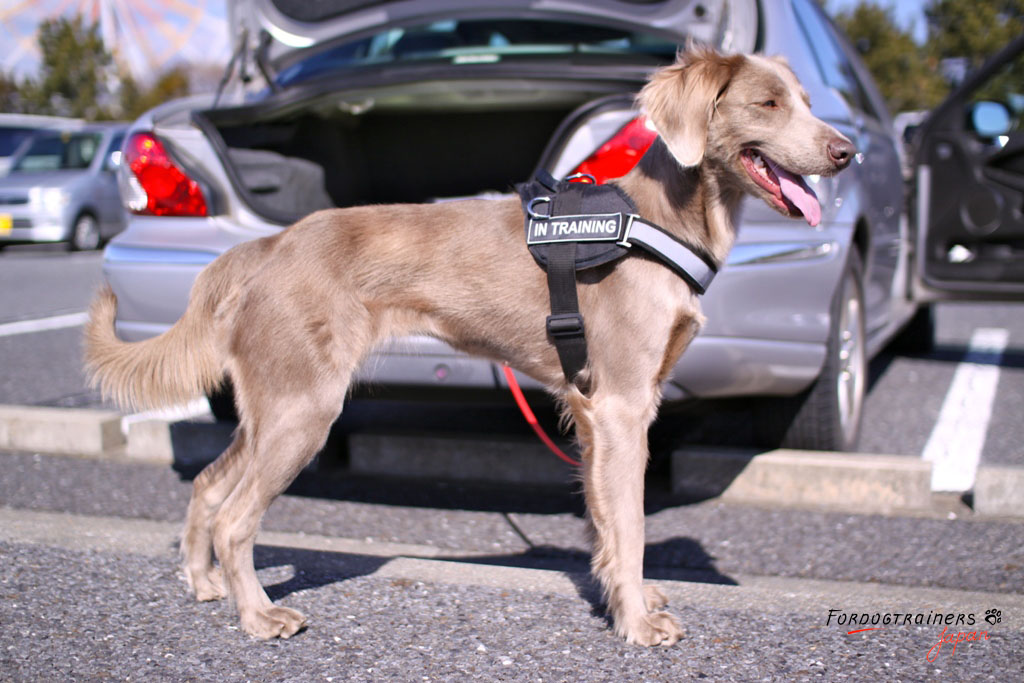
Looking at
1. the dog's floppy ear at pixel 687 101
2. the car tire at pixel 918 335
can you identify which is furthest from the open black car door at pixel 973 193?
the dog's floppy ear at pixel 687 101

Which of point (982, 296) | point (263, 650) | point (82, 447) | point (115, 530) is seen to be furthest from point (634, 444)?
point (982, 296)

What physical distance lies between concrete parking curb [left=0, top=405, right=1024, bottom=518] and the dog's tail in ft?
4.58

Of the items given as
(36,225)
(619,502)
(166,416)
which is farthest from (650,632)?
(36,225)

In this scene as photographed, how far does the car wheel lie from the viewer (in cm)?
1634

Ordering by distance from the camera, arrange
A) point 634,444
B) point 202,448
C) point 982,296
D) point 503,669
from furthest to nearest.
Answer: point 982,296
point 202,448
point 634,444
point 503,669

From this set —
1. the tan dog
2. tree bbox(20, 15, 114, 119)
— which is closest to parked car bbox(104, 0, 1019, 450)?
the tan dog

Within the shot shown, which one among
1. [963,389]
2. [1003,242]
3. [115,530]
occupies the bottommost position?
[963,389]

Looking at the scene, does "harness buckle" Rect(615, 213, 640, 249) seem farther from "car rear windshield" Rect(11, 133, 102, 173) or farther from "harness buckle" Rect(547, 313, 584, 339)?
"car rear windshield" Rect(11, 133, 102, 173)

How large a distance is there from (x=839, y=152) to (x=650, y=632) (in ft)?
4.83

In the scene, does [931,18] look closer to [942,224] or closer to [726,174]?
[942,224]

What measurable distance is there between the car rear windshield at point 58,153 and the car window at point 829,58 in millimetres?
15104

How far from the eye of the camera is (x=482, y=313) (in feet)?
9.84

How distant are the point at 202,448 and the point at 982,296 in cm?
447

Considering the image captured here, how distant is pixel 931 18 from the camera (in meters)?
28.6
